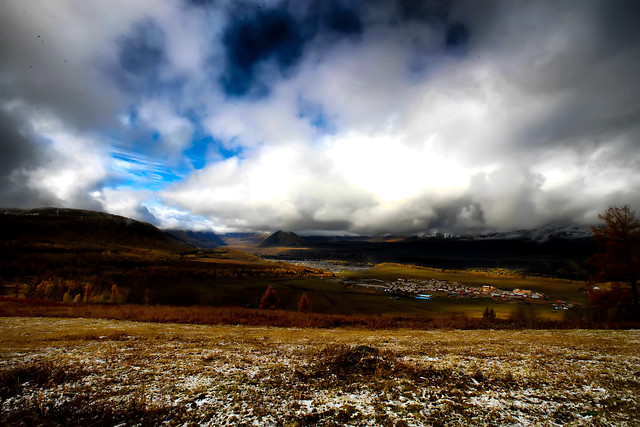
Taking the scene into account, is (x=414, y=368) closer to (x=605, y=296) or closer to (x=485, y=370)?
(x=485, y=370)

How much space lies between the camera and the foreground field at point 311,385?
574 cm

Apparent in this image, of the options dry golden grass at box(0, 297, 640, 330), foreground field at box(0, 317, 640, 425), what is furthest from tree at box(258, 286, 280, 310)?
foreground field at box(0, 317, 640, 425)

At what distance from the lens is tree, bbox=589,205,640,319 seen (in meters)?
29.6

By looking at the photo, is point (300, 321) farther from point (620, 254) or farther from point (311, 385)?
point (620, 254)

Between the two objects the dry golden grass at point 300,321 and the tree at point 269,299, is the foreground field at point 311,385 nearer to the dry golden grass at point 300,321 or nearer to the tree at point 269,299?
the dry golden grass at point 300,321

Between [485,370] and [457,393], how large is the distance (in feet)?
8.62

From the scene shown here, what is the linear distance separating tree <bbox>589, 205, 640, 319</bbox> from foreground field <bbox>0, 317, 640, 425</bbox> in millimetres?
26920

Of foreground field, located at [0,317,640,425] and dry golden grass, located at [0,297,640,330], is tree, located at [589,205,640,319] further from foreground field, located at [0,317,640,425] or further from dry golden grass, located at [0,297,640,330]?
foreground field, located at [0,317,640,425]

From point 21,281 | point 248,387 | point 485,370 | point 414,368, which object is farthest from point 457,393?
point 21,281

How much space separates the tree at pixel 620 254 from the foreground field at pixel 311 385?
26920 millimetres

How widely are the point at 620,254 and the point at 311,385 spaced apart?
42.0 meters

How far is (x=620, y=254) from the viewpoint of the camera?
30188mm

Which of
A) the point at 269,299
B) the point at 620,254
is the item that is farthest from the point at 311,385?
the point at 269,299

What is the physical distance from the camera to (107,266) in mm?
148625
